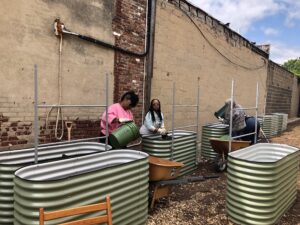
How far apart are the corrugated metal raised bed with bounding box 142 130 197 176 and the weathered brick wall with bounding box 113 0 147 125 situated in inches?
45.6

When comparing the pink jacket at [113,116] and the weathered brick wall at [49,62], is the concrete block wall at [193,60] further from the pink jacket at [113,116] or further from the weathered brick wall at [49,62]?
the pink jacket at [113,116]

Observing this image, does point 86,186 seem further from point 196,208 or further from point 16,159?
point 196,208

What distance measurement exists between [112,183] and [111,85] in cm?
303

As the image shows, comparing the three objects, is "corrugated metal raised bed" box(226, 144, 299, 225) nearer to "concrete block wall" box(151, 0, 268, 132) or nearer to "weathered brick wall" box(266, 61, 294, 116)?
"concrete block wall" box(151, 0, 268, 132)

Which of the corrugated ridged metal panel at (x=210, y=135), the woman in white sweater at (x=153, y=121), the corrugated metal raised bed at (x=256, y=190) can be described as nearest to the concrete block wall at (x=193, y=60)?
the corrugated ridged metal panel at (x=210, y=135)

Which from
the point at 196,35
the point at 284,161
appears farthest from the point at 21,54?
the point at 196,35

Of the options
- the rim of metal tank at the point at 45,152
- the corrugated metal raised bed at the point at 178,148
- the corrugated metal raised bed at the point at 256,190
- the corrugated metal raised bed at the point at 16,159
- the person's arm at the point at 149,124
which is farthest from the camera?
the person's arm at the point at 149,124

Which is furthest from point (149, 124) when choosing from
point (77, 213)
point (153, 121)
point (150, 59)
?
point (77, 213)

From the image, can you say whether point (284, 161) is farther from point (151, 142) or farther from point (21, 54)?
point (21, 54)

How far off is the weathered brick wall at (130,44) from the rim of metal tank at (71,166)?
2331 mm

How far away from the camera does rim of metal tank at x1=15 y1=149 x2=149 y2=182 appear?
2.93 metres

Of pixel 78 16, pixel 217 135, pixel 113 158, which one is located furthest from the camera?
pixel 217 135

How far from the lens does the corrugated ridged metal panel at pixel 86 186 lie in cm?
266

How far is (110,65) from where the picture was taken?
5859 millimetres
